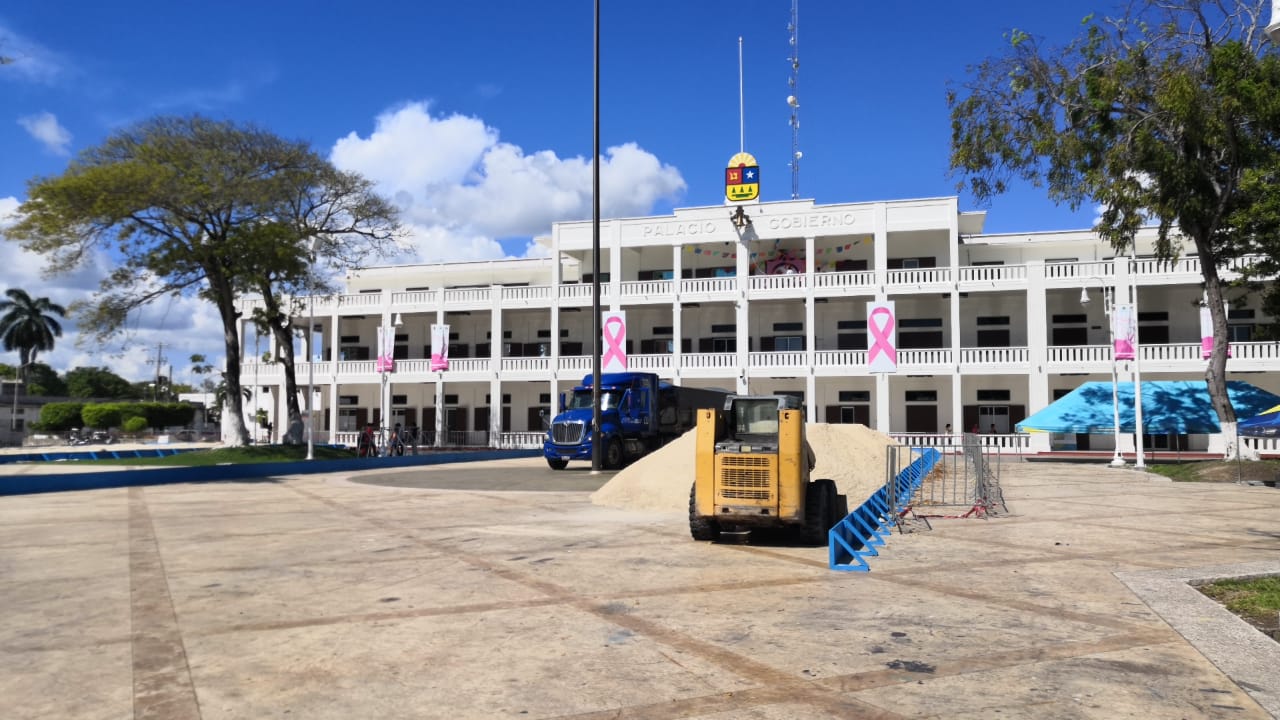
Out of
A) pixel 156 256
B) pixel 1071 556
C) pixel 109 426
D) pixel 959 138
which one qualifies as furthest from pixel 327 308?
pixel 1071 556

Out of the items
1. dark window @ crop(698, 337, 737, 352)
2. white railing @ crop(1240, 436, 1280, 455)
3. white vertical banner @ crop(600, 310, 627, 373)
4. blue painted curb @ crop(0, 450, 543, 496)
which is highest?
dark window @ crop(698, 337, 737, 352)

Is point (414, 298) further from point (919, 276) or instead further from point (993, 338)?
point (993, 338)

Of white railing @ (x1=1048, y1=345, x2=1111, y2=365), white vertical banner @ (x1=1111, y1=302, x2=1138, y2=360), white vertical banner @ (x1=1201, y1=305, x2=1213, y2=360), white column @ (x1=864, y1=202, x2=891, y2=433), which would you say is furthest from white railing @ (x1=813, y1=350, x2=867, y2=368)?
white vertical banner @ (x1=1201, y1=305, x2=1213, y2=360)

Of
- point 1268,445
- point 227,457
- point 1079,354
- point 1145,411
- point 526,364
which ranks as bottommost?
point 227,457

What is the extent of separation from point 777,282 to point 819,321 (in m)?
3.94

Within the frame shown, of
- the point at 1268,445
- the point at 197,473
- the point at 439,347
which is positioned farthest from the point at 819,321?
the point at 197,473

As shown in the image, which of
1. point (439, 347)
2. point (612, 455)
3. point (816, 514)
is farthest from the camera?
point (439, 347)

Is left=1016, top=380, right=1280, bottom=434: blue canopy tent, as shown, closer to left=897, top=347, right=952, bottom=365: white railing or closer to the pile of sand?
left=897, top=347, right=952, bottom=365: white railing

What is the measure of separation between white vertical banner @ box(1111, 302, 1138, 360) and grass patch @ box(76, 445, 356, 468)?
30339 millimetres

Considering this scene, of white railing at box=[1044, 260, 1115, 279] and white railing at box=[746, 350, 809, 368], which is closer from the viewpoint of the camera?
white railing at box=[1044, 260, 1115, 279]

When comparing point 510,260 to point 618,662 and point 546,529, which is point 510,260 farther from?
point 618,662

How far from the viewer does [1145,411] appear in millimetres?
33531

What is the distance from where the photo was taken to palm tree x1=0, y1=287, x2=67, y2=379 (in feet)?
289

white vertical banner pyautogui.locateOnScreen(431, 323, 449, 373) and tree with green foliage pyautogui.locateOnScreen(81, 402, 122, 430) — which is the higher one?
white vertical banner pyautogui.locateOnScreen(431, 323, 449, 373)
